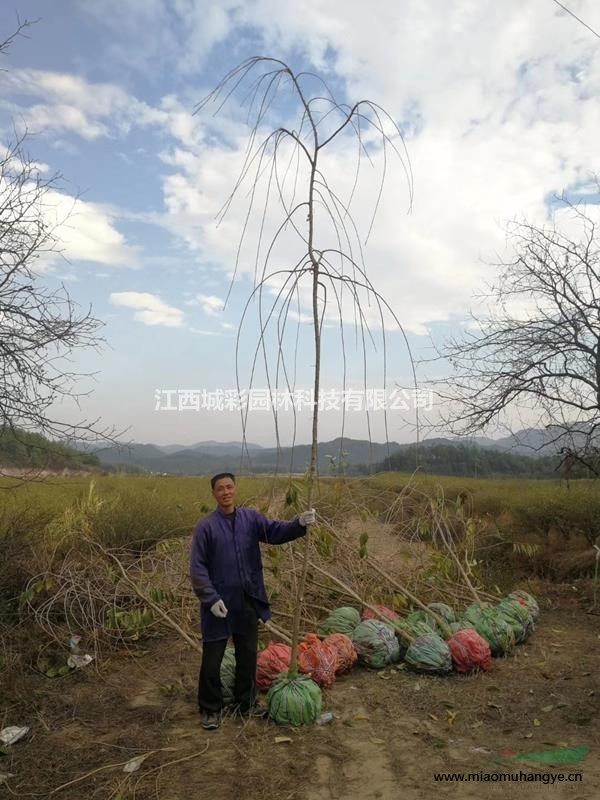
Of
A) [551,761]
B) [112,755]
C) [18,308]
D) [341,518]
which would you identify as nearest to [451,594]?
[341,518]

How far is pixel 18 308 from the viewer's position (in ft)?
16.6

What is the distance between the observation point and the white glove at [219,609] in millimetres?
3578

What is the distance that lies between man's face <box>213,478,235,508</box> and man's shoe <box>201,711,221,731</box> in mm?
1251

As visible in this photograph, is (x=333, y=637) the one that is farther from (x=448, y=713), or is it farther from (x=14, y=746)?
(x=14, y=746)

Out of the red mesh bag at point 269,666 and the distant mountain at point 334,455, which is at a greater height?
the distant mountain at point 334,455

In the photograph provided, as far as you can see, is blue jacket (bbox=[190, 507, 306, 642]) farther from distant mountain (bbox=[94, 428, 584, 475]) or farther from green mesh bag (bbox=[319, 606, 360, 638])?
green mesh bag (bbox=[319, 606, 360, 638])

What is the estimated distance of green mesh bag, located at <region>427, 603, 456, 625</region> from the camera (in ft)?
17.8

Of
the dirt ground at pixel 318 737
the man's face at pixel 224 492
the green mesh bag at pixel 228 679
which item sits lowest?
the dirt ground at pixel 318 737

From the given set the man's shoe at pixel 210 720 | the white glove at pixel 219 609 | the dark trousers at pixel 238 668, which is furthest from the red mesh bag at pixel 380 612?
the white glove at pixel 219 609

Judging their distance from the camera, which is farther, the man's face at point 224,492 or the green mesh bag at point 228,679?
the green mesh bag at point 228,679

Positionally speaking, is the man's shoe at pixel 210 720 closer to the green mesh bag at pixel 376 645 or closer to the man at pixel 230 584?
the man at pixel 230 584

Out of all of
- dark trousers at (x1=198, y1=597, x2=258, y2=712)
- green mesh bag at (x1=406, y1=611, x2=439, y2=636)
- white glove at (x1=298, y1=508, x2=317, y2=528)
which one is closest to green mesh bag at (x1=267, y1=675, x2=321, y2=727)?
dark trousers at (x1=198, y1=597, x2=258, y2=712)

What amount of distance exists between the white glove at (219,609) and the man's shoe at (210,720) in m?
0.69

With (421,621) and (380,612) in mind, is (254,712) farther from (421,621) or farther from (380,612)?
(421,621)
